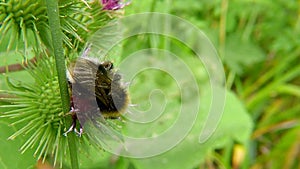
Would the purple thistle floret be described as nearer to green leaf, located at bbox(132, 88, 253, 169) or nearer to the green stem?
the green stem

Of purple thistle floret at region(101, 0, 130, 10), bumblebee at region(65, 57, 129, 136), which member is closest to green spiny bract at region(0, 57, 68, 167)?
bumblebee at region(65, 57, 129, 136)

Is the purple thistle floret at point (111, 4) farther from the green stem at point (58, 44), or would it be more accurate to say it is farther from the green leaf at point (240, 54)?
the green leaf at point (240, 54)

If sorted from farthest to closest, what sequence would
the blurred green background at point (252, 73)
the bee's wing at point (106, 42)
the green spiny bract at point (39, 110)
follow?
the blurred green background at point (252, 73) → the bee's wing at point (106, 42) → the green spiny bract at point (39, 110)

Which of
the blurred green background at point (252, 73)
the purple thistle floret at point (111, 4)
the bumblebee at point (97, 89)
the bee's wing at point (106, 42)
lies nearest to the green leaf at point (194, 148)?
the blurred green background at point (252, 73)

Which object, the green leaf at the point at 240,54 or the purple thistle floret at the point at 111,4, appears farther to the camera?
the green leaf at the point at 240,54

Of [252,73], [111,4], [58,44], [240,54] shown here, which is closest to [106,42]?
[111,4]

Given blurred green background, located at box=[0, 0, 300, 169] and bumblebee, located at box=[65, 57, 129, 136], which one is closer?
bumblebee, located at box=[65, 57, 129, 136]

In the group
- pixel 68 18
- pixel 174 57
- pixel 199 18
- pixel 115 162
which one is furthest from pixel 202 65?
pixel 68 18

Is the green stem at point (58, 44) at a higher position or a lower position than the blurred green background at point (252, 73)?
higher

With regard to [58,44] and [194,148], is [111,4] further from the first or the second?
[194,148]
